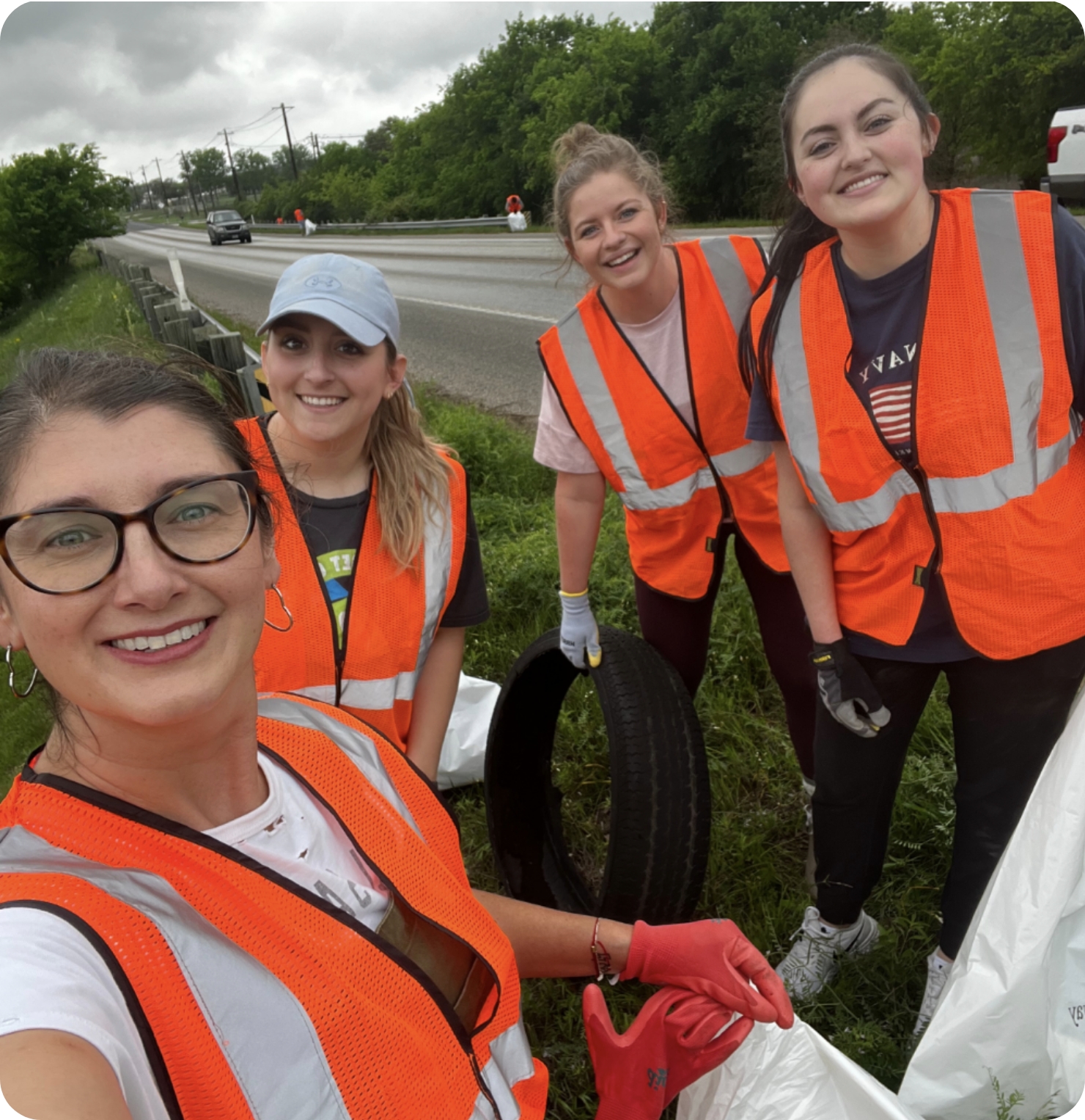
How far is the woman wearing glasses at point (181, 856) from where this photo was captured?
94cm

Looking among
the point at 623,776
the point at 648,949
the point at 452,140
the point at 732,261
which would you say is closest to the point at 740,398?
the point at 732,261

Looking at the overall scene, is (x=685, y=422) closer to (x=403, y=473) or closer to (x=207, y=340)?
(x=403, y=473)

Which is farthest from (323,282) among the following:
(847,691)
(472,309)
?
(472,309)

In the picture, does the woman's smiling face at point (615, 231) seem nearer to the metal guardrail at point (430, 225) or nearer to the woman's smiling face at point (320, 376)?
the woman's smiling face at point (320, 376)

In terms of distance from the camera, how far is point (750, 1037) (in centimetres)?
170

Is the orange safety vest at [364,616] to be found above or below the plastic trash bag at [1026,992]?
above

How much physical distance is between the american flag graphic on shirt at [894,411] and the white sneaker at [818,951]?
4.31ft

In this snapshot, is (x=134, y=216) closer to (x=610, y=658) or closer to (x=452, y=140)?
(x=452, y=140)

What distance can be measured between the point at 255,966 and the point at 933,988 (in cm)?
176

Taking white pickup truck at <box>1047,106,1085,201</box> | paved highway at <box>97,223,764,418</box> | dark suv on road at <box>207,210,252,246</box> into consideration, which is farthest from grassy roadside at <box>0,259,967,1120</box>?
dark suv on road at <box>207,210,252,246</box>

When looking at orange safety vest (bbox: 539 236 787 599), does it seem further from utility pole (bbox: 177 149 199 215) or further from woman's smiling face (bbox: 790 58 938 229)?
utility pole (bbox: 177 149 199 215)

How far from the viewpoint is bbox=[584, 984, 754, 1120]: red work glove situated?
1.53 metres

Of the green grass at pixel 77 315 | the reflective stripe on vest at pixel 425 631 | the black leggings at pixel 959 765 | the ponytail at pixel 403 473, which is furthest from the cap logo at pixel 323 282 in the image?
the green grass at pixel 77 315

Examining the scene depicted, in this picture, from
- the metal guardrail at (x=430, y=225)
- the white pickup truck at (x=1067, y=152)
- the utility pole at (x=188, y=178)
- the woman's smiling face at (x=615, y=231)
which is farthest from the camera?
the utility pole at (x=188, y=178)
